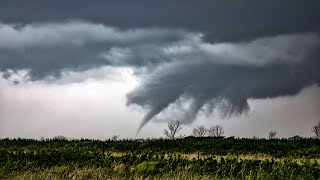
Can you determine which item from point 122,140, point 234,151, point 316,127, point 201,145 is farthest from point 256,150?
point 316,127

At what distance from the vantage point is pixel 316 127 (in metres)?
89.2

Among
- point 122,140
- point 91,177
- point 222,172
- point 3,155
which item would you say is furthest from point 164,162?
point 122,140

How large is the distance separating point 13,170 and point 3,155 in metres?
5.09

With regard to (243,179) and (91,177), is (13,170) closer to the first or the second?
(91,177)

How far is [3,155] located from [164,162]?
28.2 ft

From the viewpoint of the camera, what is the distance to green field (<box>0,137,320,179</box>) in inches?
628

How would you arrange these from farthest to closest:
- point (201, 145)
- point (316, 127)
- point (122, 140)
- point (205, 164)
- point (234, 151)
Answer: point (316, 127)
point (122, 140)
point (201, 145)
point (234, 151)
point (205, 164)

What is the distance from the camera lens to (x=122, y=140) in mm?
37438

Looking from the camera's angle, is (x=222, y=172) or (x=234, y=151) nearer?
(x=222, y=172)

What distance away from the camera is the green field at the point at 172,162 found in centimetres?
1594

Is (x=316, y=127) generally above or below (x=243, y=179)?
above

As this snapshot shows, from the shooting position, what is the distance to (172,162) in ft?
64.1

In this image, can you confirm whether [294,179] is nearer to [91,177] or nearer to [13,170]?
[91,177]

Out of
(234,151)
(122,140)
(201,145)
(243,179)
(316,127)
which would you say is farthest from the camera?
(316,127)
